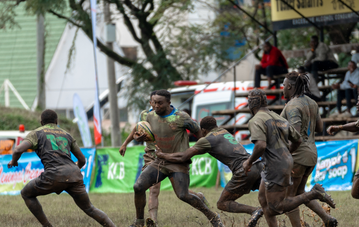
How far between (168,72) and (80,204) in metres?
13.6

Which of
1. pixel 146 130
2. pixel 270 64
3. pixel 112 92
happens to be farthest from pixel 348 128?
pixel 112 92

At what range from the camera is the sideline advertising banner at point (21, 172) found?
1298 cm

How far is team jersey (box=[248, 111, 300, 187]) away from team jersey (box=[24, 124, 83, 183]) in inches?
101

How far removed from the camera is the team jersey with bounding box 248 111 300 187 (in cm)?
562

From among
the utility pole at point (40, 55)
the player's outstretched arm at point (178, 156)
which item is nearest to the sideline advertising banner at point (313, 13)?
the player's outstretched arm at point (178, 156)

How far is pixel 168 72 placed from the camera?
1992cm

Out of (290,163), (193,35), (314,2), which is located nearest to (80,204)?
(290,163)

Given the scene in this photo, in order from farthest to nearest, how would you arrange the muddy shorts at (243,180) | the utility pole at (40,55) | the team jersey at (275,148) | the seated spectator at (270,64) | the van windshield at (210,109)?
1. the utility pole at (40,55)
2. the van windshield at (210,109)
3. the seated spectator at (270,64)
4. the muddy shorts at (243,180)
5. the team jersey at (275,148)

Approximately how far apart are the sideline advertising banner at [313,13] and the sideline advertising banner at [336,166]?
468cm

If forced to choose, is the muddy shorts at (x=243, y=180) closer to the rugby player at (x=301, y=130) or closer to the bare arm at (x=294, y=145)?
the rugby player at (x=301, y=130)

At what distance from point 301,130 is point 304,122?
0.11m

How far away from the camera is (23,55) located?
30188 millimetres

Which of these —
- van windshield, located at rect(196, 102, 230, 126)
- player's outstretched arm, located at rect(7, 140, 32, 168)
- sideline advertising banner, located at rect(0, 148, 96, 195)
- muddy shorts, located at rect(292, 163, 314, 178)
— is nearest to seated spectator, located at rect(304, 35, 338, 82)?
van windshield, located at rect(196, 102, 230, 126)

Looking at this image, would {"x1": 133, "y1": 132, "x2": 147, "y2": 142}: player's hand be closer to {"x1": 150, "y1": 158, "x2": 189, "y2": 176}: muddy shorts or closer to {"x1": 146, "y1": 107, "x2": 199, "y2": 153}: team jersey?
{"x1": 146, "y1": 107, "x2": 199, "y2": 153}: team jersey
